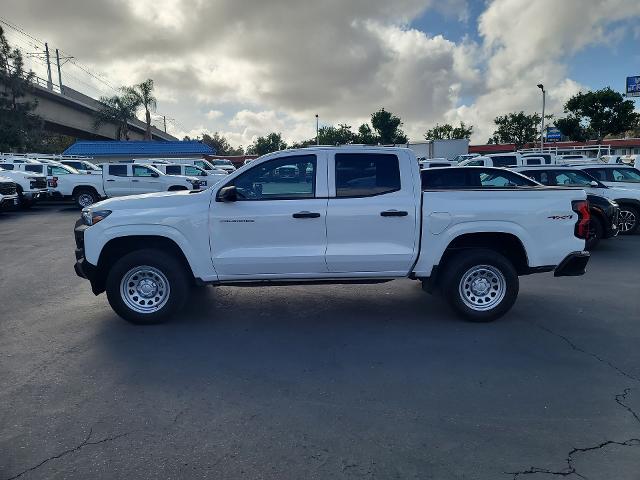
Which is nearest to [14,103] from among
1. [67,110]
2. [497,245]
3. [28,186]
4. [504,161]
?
[67,110]

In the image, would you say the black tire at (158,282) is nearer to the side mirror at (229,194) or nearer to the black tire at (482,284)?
the side mirror at (229,194)

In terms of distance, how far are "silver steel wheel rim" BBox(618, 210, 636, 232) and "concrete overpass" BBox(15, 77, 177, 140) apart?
47.4 metres

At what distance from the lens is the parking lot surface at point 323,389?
2.94 m

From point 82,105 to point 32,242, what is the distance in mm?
45560

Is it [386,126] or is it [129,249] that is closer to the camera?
[129,249]

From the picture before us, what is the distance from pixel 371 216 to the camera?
5.16m

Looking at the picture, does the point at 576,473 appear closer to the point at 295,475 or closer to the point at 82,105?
the point at 295,475

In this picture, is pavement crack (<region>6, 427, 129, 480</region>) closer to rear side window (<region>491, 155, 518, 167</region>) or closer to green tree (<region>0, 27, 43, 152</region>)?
rear side window (<region>491, 155, 518, 167</region>)

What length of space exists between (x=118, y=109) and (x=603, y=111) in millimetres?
50701

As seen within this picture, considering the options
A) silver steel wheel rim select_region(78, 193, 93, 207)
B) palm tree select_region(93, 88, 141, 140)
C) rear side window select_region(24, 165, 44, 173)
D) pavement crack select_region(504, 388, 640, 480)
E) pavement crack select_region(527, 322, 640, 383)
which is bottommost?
pavement crack select_region(504, 388, 640, 480)

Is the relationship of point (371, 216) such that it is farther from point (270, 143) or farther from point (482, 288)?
point (270, 143)

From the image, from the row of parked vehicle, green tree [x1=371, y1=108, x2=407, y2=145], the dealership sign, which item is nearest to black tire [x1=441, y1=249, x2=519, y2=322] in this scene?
the row of parked vehicle

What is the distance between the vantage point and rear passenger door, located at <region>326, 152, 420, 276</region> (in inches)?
203

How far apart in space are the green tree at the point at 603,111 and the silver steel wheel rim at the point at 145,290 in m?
41.0
